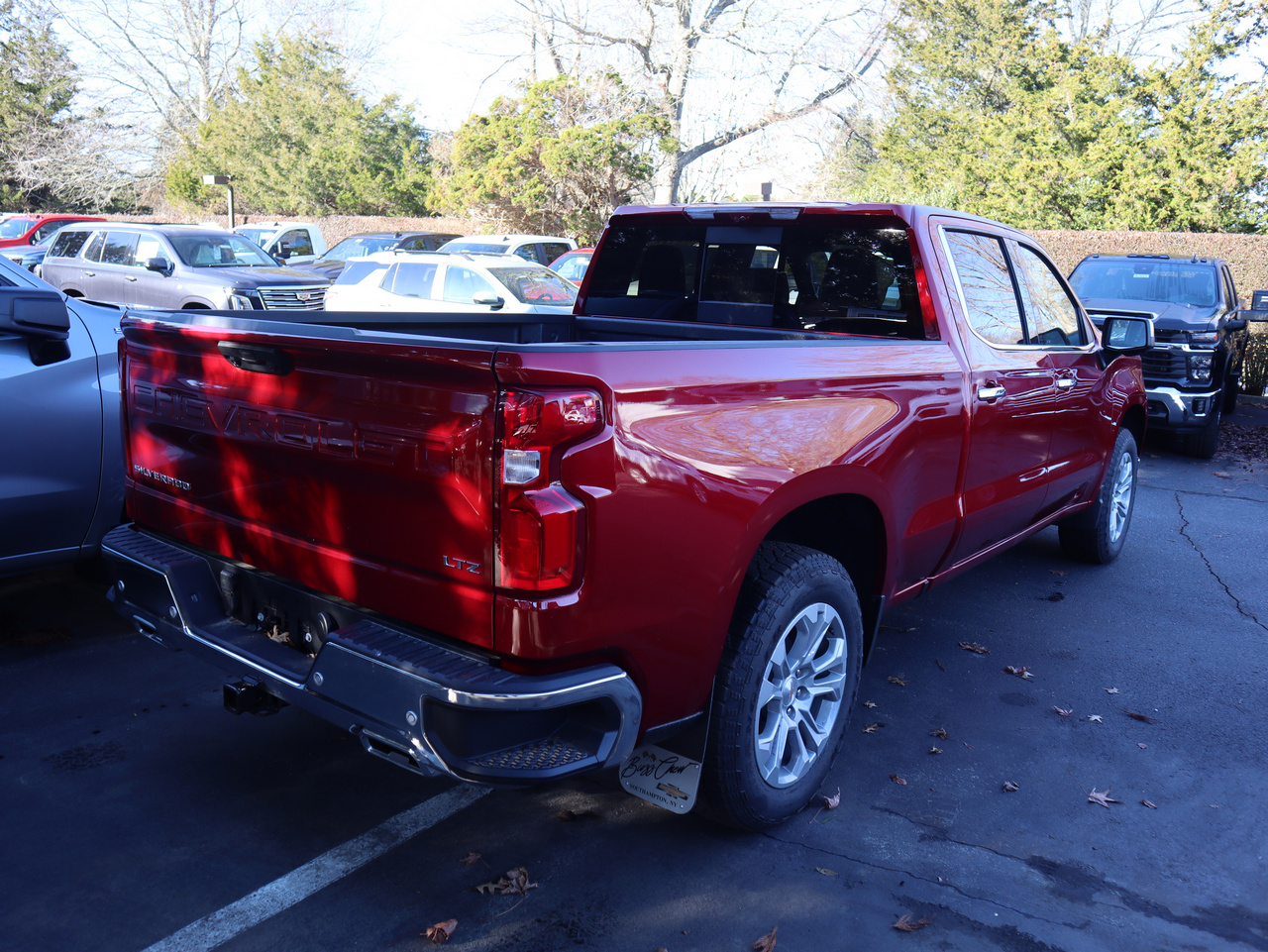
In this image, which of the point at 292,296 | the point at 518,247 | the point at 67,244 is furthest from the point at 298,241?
the point at 292,296

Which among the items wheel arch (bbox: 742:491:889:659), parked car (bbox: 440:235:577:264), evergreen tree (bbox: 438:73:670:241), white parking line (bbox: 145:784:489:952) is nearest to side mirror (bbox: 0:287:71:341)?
white parking line (bbox: 145:784:489:952)

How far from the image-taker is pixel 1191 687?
456 centimetres

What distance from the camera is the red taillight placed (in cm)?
225

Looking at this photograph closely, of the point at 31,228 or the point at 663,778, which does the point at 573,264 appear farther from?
the point at 663,778

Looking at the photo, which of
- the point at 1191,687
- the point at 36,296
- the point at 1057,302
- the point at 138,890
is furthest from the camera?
the point at 1057,302

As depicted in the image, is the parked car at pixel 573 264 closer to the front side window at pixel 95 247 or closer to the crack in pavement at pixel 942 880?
the front side window at pixel 95 247

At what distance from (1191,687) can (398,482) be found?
3.90 metres

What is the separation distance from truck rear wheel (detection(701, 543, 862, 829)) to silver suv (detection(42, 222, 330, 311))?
459 inches

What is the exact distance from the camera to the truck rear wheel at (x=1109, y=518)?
19.7ft

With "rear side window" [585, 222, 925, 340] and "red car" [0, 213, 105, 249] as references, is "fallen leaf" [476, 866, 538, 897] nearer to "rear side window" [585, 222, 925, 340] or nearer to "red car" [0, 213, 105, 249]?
"rear side window" [585, 222, 925, 340]

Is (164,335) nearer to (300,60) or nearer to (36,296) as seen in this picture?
(36,296)

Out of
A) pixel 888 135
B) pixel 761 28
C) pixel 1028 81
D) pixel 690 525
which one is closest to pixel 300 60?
pixel 761 28

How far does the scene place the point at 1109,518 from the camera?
613 cm

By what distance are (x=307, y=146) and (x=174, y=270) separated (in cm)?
2698
